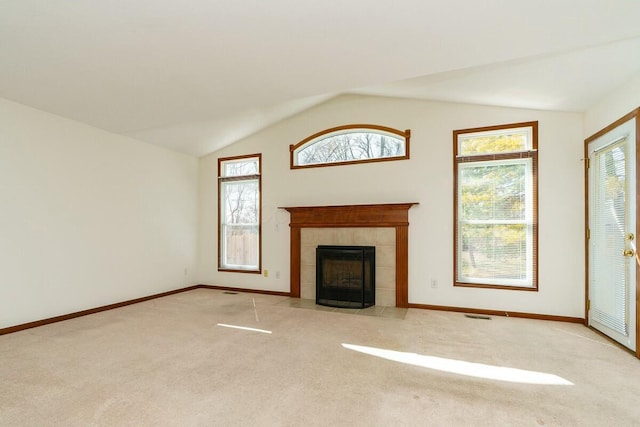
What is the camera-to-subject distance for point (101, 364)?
99.2 inches

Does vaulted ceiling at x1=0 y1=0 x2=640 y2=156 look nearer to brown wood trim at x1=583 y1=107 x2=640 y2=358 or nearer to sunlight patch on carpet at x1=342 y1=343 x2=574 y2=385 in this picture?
brown wood trim at x1=583 y1=107 x2=640 y2=358

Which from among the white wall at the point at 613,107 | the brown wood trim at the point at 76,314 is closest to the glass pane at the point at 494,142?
the white wall at the point at 613,107

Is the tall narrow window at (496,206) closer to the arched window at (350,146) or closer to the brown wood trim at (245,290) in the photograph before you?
the arched window at (350,146)

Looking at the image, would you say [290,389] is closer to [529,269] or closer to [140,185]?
→ [529,269]

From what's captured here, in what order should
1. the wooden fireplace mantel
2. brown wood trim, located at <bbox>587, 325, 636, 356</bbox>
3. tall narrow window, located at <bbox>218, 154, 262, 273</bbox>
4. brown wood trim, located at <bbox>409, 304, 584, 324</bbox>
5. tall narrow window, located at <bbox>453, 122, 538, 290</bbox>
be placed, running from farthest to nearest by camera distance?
tall narrow window, located at <bbox>218, 154, 262, 273</bbox> < the wooden fireplace mantel < tall narrow window, located at <bbox>453, 122, 538, 290</bbox> < brown wood trim, located at <bbox>409, 304, 584, 324</bbox> < brown wood trim, located at <bbox>587, 325, 636, 356</bbox>

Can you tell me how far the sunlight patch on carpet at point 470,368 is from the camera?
89.4 inches

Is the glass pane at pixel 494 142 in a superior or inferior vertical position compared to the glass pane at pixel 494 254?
superior

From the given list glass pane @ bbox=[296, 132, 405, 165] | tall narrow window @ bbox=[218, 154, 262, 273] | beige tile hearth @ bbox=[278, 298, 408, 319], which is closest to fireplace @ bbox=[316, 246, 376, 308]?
beige tile hearth @ bbox=[278, 298, 408, 319]

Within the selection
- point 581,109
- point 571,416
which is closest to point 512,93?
point 581,109

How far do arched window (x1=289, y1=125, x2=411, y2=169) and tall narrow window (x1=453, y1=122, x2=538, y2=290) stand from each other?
2.64 feet

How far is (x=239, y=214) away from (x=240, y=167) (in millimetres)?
879

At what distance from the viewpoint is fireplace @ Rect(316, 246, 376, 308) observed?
174 inches

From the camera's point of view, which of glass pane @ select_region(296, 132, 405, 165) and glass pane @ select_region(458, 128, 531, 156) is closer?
glass pane @ select_region(458, 128, 531, 156)

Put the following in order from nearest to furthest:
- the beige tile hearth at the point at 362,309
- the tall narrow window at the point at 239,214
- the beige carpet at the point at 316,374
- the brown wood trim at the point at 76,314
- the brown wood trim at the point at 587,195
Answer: the beige carpet at the point at 316,374 → the brown wood trim at the point at 587,195 → the brown wood trim at the point at 76,314 → the beige tile hearth at the point at 362,309 → the tall narrow window at the point at 239,214
